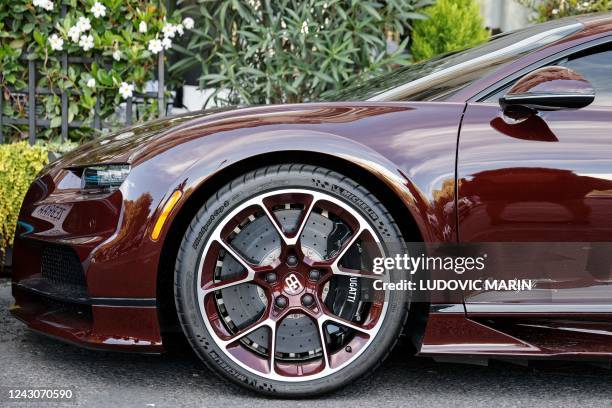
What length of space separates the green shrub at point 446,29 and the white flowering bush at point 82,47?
1.83 metres

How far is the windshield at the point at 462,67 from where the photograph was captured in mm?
2984

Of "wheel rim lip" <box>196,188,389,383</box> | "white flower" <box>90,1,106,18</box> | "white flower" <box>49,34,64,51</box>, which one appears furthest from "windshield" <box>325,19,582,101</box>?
"white flower" <box>49,34,64,51</box>

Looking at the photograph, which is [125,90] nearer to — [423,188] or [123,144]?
[123,144]

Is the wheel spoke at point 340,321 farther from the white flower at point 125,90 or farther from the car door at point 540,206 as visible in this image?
the white flower at point 125,90

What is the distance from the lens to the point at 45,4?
212 inches

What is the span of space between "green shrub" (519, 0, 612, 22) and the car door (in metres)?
4.24

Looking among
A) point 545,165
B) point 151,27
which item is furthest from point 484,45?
point 151,27

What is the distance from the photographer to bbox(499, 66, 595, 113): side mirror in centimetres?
270

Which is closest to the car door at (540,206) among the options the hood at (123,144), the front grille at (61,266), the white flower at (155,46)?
the hood at (123,144)

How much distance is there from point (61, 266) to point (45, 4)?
9.73 ft

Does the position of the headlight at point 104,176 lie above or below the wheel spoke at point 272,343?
above

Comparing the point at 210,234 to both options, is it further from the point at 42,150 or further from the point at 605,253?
the point at 42,150

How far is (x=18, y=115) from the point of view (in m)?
5.78

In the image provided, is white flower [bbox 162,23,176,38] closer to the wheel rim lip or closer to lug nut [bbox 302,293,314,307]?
the wheel rim lip
